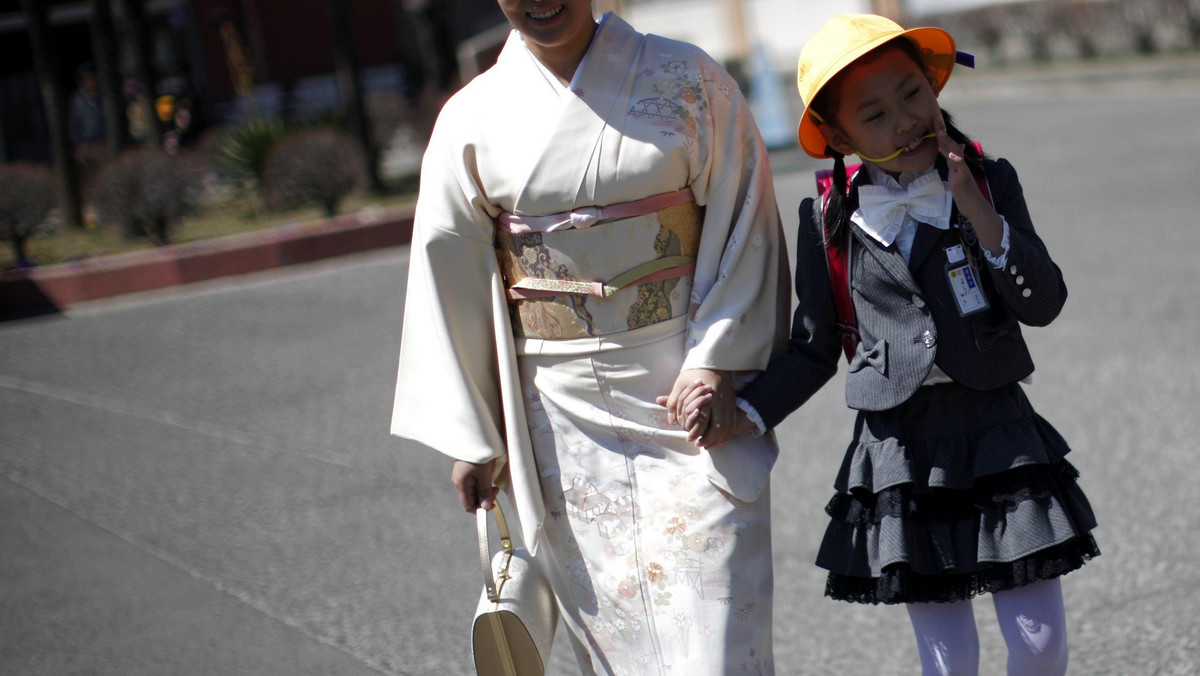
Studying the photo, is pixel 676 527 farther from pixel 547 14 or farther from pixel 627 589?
pixel 547 14

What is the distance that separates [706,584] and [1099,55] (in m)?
17.3

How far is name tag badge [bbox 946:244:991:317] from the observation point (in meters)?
2.18

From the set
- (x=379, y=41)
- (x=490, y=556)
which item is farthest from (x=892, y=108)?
(x=379, y=41)

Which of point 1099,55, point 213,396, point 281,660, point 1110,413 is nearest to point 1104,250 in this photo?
point 1110,413

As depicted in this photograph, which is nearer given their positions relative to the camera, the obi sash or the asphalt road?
the obi sash

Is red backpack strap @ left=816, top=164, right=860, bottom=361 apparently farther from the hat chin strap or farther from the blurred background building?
the blurred background building

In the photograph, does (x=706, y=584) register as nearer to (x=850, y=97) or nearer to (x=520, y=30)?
(x=850, y=97)

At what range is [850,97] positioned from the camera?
2246 millimetres

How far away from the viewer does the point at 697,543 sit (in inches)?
93.7

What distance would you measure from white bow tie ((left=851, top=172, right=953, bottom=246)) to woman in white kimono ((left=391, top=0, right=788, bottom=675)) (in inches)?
9.3

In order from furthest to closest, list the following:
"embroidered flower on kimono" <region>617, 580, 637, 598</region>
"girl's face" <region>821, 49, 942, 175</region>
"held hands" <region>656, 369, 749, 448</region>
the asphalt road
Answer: the asphalt road
"embroidered flower on kimono" <region>617, 580, 637, 598</region>
"held hands" <region>656, 369, 749, 448</region>
"girl's face" <region>821, 49, 942, 175</region>

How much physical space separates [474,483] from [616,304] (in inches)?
19.5

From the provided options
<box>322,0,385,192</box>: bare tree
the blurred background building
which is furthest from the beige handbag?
<box>322,0,385,192</box>: bare tree

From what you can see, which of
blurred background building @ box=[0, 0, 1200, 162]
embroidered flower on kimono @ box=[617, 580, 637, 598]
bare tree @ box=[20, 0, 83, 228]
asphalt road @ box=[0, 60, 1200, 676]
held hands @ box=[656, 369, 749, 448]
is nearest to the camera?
held hands @ box=[656, 369, 749, 448]
